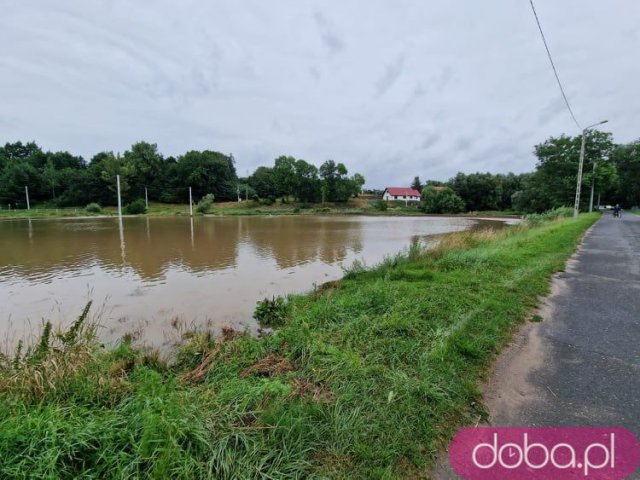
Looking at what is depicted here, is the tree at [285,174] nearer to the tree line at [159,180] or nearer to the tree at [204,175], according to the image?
the tree line at [159,180]

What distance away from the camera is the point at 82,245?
56.6 ft

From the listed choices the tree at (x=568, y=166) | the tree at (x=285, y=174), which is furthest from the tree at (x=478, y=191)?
the tree at (x=285, y=174)

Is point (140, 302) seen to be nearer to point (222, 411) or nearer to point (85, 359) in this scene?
point (85, 359)

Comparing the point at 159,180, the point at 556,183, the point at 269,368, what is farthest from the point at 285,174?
the point at 269,368

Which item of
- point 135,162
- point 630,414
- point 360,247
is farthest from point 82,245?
point 135,162

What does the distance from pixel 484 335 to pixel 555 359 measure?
0.76 m

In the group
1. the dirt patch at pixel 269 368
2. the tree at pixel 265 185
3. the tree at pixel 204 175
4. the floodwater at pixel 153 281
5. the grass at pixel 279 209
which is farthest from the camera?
the tree at pixel 265 185

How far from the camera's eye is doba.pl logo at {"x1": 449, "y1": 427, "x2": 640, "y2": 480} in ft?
7.12

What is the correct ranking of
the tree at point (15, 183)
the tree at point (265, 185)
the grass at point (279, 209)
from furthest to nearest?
the tree at point (265, 185) → the tree at point (15, 183) → the grass at point (279, 209)

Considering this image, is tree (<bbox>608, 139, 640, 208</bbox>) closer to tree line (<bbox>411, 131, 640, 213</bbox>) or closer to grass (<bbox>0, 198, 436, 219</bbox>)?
tree line (<bbox>411, 131, 640, 213</bbox>)

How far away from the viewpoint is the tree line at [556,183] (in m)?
33.9

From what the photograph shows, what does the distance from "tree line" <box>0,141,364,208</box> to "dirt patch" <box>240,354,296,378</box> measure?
7025cm

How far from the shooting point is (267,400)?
285 centimetres

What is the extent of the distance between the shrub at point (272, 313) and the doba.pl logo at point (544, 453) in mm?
3995
